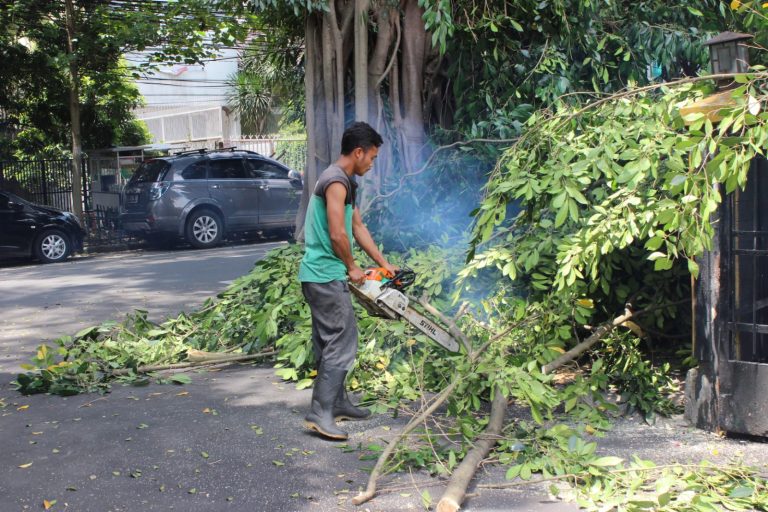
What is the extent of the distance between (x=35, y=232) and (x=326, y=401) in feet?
38.8

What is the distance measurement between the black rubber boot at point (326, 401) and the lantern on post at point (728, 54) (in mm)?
2803

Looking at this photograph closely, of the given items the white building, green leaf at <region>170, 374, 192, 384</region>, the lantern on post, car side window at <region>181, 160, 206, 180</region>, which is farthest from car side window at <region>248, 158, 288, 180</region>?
the lantern on post

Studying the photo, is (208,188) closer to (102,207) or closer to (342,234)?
(102,207)

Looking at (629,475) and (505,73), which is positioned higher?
(505,73)

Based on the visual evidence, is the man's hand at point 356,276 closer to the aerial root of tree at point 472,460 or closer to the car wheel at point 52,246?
the aerial root of tree at point 472,460

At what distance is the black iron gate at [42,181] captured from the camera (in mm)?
A: 19000

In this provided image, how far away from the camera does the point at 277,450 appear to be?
5.00 meters

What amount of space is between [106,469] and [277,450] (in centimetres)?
94

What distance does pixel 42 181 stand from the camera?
19359 millimetres

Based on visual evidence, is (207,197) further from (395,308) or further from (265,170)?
(395,308)

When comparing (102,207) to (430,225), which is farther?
(102,207)

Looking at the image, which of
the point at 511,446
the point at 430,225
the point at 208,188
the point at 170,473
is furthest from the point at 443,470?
the point at 208,188

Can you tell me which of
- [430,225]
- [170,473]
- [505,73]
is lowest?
[170,473]

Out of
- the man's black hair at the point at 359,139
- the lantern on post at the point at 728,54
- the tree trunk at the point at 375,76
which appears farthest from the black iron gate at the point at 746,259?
the tree trunk at the point at 375,76
